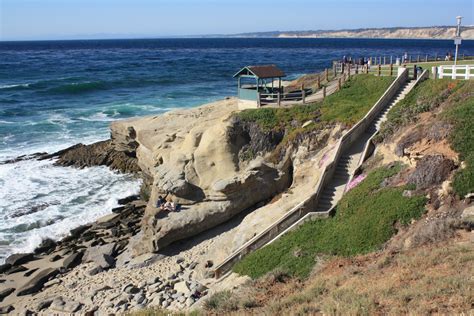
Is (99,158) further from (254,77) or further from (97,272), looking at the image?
(97,272)

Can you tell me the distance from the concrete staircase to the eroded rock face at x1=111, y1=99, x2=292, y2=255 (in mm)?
3197

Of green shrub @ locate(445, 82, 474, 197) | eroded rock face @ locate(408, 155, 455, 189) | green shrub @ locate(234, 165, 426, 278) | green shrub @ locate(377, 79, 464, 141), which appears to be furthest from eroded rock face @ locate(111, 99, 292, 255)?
green shrub @ locate(445, 82, 474, 197)

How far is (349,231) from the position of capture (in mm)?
17812

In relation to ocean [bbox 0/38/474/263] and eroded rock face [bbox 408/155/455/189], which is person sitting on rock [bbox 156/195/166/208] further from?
eroded rock face [bbox 408/155/455/189]

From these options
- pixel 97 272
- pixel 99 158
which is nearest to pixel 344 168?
pixel 97 272

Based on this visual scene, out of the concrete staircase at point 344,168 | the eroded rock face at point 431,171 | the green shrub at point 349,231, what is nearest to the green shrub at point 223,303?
the green shrub at point 349,231

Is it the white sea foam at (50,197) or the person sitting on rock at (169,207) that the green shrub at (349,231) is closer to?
the person sitting on rock at (169,207)

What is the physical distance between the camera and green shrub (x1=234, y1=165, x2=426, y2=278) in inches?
670

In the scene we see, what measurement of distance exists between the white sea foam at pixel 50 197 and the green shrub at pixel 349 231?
1198 cm

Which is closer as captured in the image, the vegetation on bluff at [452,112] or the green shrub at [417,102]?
the vegetation on bluff at [452,112]

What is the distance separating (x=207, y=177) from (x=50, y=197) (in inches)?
436

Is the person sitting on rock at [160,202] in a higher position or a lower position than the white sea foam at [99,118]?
lower

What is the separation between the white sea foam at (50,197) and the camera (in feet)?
84.0

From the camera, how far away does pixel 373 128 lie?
Answer: 80.3 ft
